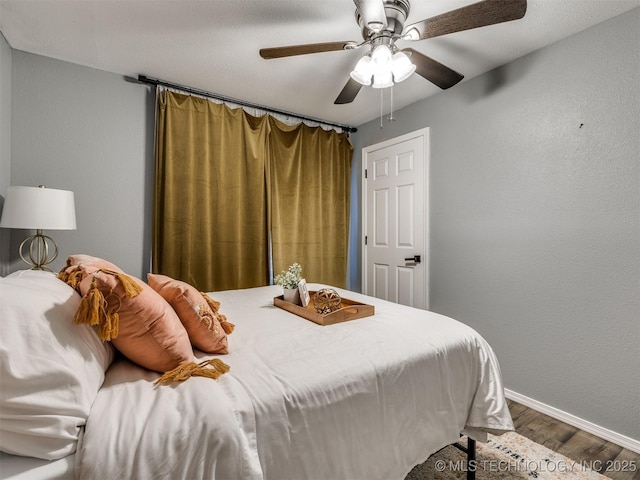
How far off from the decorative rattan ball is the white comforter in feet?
0.45

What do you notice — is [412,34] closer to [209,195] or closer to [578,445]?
[209,195]

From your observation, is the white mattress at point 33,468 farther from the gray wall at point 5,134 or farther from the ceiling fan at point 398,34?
the gray wall at point 5,134

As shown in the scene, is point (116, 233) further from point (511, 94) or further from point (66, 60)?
point (511, 94)

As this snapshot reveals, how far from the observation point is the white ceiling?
1854mm

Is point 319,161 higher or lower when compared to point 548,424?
higher

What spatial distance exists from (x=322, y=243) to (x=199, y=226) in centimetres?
142

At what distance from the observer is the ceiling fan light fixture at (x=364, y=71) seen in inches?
70.3

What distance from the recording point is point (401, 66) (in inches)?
70.0

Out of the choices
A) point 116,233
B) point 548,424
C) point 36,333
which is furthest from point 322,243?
point 36,333

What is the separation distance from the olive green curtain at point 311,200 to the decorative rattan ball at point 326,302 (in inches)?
64.4


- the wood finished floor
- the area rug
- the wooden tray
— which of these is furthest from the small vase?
the wood finished floor

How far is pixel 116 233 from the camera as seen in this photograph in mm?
2660

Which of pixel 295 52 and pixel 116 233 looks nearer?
pixel 295 52

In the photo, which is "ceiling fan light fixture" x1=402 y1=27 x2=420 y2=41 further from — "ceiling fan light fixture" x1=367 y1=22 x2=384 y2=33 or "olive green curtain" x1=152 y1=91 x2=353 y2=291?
"olive green curtain" x1=152 y1=91 x2=353 y2=291
